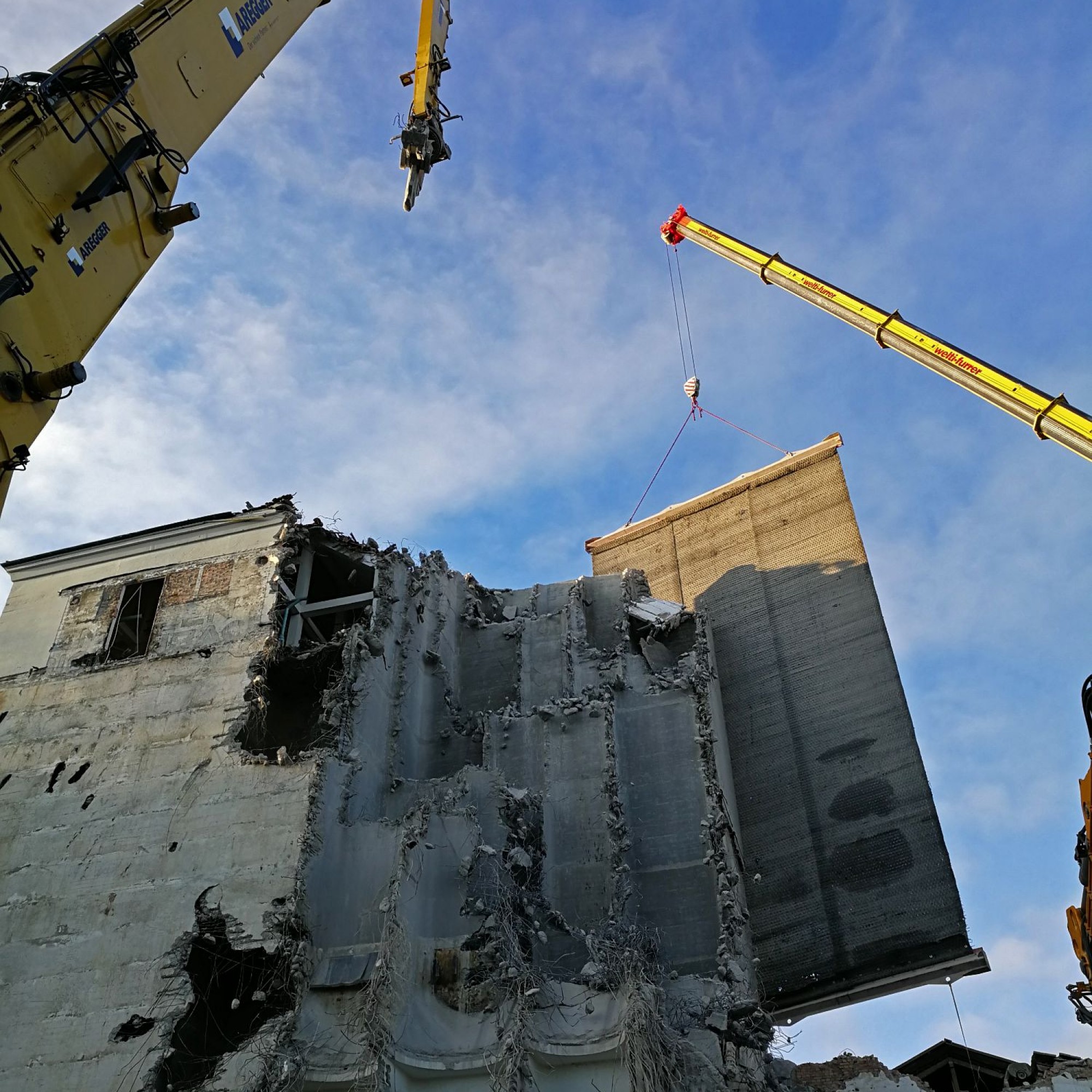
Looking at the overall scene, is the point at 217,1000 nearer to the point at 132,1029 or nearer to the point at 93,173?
the point at 132,1029

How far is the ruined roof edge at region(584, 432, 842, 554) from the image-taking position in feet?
82.8

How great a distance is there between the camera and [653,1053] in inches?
520

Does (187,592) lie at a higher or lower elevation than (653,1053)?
higher

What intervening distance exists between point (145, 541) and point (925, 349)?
16.1 m

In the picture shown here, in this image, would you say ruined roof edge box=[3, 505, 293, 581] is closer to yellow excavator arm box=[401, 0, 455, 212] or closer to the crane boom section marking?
yellow excavator arm box=[401, 0, 455, 212]

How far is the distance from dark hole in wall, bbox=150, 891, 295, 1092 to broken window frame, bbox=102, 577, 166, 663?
5.94 meters

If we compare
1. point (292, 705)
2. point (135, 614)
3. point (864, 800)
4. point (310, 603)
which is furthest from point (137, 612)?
point (864, 800)

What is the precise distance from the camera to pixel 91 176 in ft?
33.1

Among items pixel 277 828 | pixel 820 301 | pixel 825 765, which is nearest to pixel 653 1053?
pixel 277 828

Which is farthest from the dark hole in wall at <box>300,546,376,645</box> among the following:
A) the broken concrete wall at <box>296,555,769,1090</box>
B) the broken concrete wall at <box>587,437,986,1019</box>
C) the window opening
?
the broken concrete wall at <box>587,437,986,1019</box>

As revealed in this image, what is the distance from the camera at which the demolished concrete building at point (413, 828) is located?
46.7 ft

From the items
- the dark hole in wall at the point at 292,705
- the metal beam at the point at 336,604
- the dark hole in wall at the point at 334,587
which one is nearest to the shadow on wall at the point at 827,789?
the dark hole in wall at the point at 334,587

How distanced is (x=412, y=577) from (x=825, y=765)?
9114 mm

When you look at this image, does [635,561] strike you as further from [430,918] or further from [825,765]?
[430,918]
